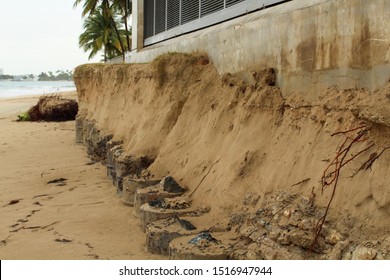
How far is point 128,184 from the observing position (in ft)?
18.4

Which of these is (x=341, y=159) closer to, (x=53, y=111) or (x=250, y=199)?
(x=250, y=199)

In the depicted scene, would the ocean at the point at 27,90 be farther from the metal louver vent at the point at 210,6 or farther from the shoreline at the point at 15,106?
the metal louver vent at the point at 210,6

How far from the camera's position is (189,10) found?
9.54 metres

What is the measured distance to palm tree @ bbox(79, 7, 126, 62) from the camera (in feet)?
128

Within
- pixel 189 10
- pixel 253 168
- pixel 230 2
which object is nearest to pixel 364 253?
pixel 253 168

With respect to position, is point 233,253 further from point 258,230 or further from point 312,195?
point 312,195

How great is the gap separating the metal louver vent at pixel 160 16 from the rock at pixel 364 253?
9.49 metres

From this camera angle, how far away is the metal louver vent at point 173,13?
10.3 metres

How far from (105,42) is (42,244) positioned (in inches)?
1372

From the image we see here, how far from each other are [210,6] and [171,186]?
4435 millimetres

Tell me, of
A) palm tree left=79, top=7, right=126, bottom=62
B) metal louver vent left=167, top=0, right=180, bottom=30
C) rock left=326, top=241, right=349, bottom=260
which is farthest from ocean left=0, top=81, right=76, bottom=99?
rock left=326, top=241, right=349, bottom=260

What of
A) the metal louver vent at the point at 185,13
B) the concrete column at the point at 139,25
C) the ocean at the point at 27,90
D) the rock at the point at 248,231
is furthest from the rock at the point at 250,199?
the ocean at the point at 27,90

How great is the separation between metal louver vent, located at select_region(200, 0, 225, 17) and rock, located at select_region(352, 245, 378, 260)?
5.80m

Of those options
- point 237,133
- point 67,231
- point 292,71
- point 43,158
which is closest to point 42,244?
point 67,231
